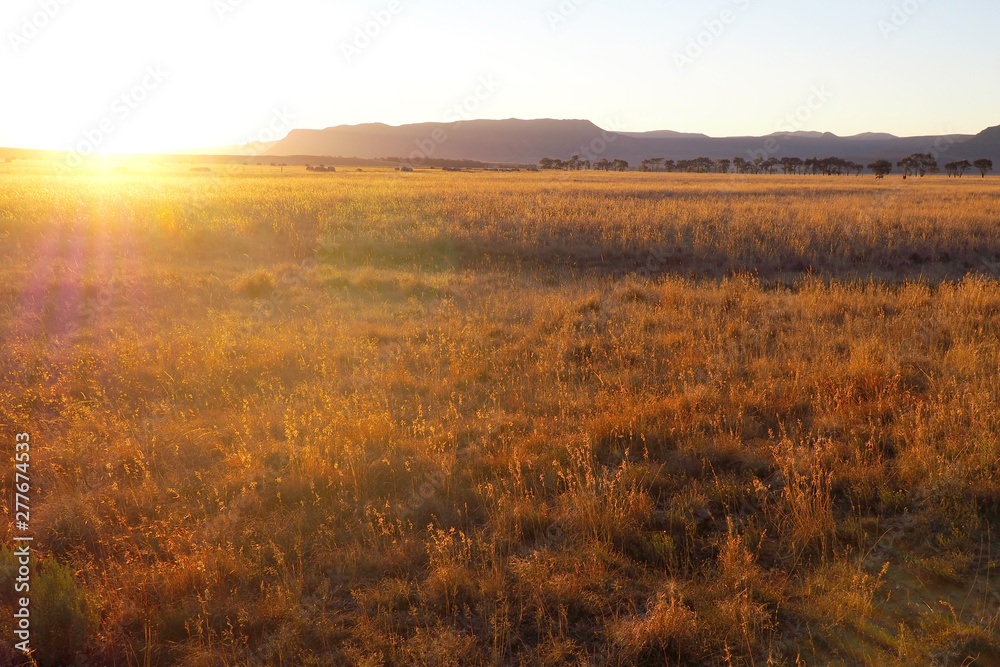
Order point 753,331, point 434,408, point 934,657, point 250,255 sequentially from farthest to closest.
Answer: point 250,255 < point 753,331 < point 434,408 < point 934,657

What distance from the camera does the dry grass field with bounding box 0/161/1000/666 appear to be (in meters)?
3.04

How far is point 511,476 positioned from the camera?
14.6 feet

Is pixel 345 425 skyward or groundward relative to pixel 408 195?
groundward

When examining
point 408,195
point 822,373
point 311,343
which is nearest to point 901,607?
point 822,373

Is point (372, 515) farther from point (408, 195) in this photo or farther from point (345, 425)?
point (408, 195)

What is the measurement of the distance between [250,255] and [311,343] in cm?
861

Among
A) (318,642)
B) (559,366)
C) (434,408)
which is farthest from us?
(559,366)

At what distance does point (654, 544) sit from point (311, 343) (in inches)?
224

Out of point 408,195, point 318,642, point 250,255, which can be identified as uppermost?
point 408,195

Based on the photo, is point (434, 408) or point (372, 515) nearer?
point (372, 515)

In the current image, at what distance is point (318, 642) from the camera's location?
3.02 m

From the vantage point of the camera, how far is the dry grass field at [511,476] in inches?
119

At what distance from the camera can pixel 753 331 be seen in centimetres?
764

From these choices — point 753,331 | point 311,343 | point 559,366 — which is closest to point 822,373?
point 753,331
